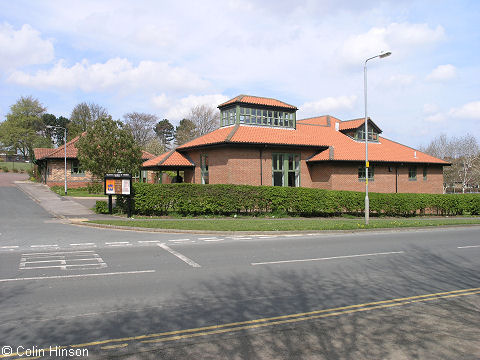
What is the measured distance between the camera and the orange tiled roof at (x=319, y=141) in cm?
2847

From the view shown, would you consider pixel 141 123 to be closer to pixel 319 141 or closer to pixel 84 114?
pixel 84 114

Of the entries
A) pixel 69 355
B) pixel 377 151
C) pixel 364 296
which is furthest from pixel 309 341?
pixel 377 151

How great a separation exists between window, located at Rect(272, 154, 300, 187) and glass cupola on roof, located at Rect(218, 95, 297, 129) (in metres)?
3.61

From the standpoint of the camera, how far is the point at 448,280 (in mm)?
8125

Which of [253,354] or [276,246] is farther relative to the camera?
[276,246]

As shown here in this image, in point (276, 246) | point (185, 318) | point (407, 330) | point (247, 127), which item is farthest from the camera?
point (247, 127)

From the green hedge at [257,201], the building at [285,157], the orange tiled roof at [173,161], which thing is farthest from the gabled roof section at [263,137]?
the green hedge at [257,201]

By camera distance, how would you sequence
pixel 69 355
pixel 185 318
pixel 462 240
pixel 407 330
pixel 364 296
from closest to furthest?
pixel 69 355, pixel 407 330, pixel 185 318, pixel 364 296, pixel 462 240

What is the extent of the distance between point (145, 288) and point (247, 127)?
23.9 metres

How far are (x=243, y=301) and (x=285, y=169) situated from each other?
919 inches

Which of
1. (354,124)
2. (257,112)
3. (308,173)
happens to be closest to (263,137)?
(257,112)

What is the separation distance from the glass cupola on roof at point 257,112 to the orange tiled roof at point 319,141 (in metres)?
0.62

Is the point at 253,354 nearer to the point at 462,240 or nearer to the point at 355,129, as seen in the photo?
the point at 462,240

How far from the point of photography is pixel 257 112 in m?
31.1
